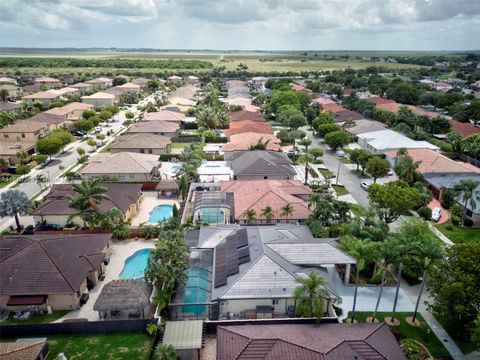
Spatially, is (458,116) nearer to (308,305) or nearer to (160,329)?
(308,305)

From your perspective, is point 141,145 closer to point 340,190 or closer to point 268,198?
point 268,198

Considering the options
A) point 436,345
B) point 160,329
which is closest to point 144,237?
point 160,329

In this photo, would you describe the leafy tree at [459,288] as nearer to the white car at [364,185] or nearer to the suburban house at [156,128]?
the white car at [364,185]

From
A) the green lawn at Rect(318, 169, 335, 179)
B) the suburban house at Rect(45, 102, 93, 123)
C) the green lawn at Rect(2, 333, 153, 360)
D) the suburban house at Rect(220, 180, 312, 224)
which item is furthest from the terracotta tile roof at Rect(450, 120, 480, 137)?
the suburban house at Rect(45, 102, 93, 123)

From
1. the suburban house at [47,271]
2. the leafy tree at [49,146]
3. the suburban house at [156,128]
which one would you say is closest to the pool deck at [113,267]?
the suburban house at [47,271]

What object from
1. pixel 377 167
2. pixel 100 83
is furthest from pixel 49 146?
pixel 100 83

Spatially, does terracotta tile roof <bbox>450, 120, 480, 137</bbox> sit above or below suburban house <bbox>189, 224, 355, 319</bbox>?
below

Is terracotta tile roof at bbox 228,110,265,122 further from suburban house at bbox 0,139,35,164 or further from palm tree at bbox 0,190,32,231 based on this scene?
palm tree at bbox 0,190,32,231

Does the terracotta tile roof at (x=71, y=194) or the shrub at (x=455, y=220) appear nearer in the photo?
the terracotta tile roof at (x=71, y=194)
